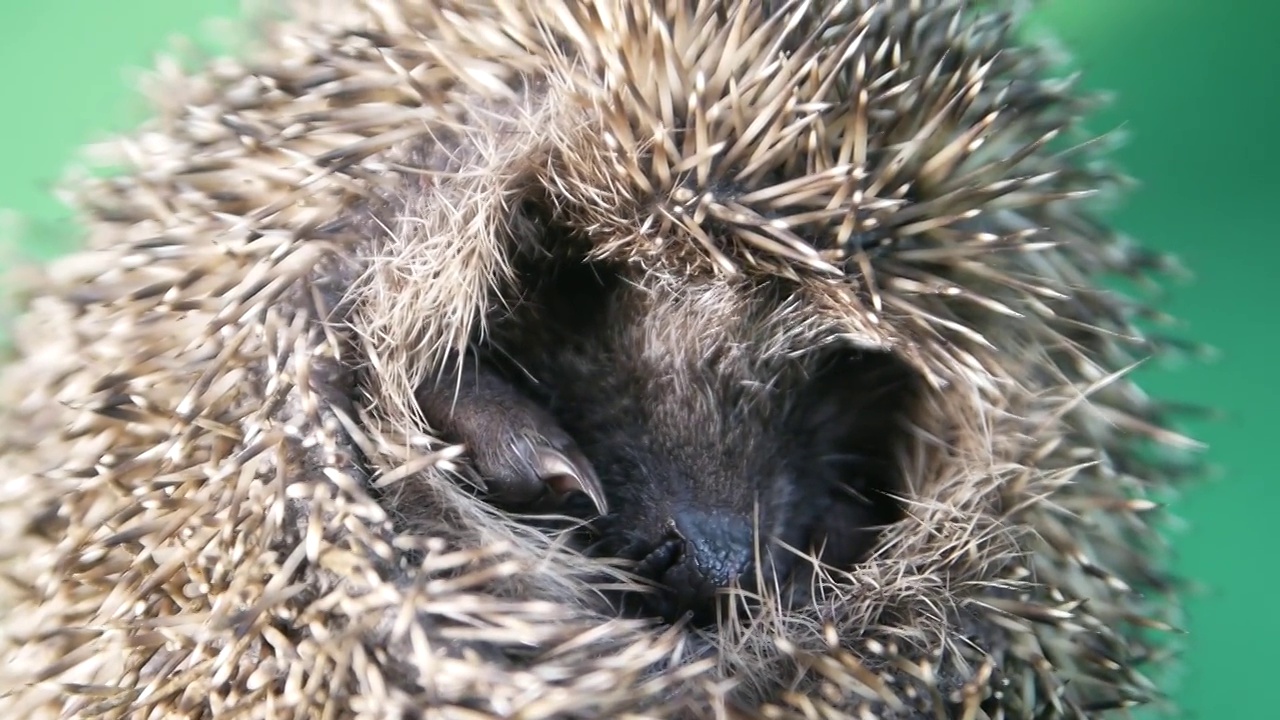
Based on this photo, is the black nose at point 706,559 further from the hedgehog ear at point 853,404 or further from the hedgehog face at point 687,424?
the hedgehog ear at point 853,404

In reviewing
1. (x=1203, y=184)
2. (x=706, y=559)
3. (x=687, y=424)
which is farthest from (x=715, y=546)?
(x=1203, y=184)

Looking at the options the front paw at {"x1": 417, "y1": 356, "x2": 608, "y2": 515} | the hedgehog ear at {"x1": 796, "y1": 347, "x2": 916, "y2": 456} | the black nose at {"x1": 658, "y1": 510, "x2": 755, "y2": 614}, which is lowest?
the black nose at {"x1": 658, "y1": 510, "x2": 755, "y2": 614}

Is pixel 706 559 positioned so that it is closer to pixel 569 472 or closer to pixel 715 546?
pixel 715 546

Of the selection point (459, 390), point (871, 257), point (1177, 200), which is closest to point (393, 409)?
point (459, 390)

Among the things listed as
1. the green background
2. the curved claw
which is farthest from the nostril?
the green background

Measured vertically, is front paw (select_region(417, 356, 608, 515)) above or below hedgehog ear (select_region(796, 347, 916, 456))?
above

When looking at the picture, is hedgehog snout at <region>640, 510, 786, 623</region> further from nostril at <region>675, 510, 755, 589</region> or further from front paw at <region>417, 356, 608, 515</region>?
front paw at <region>417, 356, 608, 515</region>

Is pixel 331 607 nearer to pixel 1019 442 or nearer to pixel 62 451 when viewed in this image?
pixel 62 451

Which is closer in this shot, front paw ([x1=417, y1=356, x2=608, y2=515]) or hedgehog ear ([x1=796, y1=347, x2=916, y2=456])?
front paw ([x1=417, y1=356, x2=608, y2=515])
